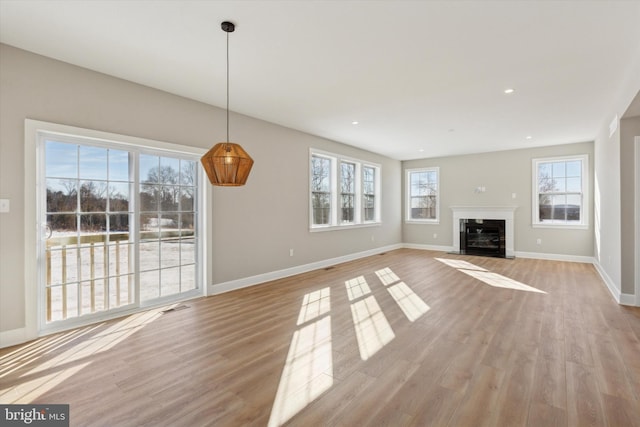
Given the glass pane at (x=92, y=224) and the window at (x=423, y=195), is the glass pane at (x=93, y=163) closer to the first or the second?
the glass pane at (x=92, y=224)

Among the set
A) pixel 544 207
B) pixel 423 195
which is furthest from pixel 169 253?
pixel 544 207

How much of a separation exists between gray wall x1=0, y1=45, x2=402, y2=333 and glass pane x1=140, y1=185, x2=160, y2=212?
649 mm

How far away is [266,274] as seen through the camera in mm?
5500

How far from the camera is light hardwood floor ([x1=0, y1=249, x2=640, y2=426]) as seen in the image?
6.59 feet

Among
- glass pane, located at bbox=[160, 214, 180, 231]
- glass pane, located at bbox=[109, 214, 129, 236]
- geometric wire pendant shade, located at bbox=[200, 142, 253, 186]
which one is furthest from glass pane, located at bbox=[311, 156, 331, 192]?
geometric wire pendant shade, located at bbox=[200, 142, 253, 186]

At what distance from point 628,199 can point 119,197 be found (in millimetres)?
6546

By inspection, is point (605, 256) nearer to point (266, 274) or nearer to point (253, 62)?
point (266, 274)

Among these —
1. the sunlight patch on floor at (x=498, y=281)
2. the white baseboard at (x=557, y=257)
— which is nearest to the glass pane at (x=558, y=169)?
the white baseboard at (x=557, y=257)

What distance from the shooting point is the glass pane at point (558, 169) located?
7480 mm

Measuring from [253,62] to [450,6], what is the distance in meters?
1.92

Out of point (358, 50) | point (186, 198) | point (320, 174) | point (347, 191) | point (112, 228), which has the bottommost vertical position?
point (112, 228)

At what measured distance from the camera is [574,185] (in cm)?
734

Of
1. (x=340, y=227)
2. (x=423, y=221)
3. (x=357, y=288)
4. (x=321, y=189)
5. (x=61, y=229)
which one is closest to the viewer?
(x=61, y=229)

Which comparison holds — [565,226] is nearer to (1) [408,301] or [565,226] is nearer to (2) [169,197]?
(1) [408,301]
